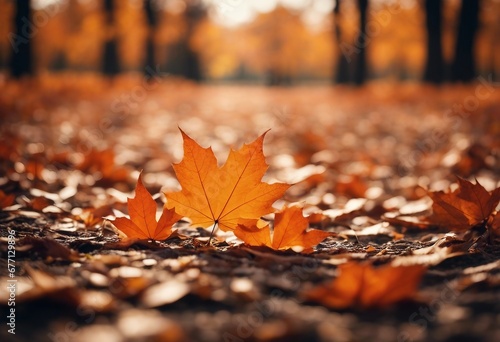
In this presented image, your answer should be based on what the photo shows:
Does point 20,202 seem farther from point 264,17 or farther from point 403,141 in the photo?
point 264,17

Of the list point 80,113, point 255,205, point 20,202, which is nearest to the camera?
point 255,205

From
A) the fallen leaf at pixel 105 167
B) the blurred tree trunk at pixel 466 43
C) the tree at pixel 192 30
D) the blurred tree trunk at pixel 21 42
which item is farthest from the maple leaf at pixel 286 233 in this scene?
the tree at pixel 192 30

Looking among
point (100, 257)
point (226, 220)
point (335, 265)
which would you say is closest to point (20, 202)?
point (100, 257)

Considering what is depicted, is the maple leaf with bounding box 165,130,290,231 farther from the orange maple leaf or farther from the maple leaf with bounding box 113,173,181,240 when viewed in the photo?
the orange maple leaf

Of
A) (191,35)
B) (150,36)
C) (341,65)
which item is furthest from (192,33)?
(341,65)

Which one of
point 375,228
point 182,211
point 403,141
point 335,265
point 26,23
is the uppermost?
point 26,23

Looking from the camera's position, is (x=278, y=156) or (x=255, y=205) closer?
(x=255, y=205)

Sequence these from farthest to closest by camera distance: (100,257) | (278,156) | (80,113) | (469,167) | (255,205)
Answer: (80,113) → (278,156) → (469,167) → (255,205) → (100,257)

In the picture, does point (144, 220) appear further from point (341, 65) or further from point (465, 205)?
point (341, 65)
